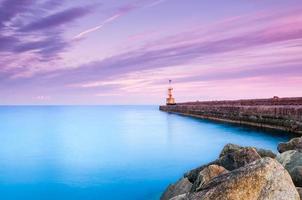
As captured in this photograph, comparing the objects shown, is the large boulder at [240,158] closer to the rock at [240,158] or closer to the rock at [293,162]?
the rock at [240,158]

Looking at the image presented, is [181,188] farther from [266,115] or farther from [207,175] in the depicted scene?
[266,115]

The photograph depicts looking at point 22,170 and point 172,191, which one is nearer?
point 172,191

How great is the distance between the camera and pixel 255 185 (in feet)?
12.5

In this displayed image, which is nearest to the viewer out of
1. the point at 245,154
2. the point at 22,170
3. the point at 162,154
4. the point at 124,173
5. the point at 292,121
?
the point at 245,154

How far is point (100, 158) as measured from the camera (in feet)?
56.9

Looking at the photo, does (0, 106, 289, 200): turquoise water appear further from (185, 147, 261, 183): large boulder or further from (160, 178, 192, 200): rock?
(185, 147, 261, 183): large boulder

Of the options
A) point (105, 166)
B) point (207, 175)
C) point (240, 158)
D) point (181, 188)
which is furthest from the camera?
point (105, 166)

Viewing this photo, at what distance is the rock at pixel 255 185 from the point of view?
377cm

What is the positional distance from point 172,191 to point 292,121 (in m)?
14.5

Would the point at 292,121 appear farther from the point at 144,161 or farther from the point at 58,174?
the point at 58,174

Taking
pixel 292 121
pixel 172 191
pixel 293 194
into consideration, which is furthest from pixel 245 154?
pixel 292 121

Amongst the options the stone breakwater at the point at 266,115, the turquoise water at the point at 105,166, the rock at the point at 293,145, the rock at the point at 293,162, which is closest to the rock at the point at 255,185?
the rock at the point at 293,162

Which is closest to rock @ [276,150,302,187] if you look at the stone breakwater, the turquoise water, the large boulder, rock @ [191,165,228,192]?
the large boulder

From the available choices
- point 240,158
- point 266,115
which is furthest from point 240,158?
point 266,115
